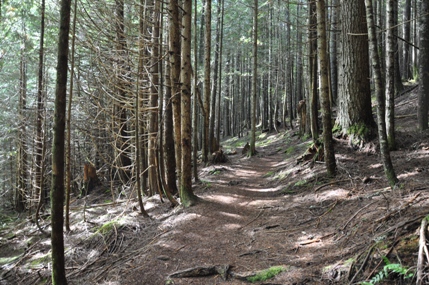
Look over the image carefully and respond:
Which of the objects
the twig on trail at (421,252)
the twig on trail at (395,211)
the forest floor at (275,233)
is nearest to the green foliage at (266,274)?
the forest floor at (275,233)

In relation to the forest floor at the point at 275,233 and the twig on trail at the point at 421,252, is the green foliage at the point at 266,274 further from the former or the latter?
the twig on trail at the point at 421,252

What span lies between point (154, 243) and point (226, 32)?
23639 millimetres

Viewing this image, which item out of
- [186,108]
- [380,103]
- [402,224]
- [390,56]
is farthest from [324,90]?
[402,224]

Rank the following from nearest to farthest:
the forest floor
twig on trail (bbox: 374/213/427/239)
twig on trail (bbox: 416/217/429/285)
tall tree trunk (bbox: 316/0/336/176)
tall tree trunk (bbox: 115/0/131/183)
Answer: twig on trail (bbox: 416/217/429/285), twig on trail (bbox: 374/213/427/239), the forest floor, tall tree trunk (bbox: 316/0/336/176), tall tree trunk (bbox: 115/0/131/183)

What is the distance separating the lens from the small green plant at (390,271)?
9.68 feet

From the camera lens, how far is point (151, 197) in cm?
963

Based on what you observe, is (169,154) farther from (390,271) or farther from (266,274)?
(390,271)

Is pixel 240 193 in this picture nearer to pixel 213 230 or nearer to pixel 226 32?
pixel 213 230

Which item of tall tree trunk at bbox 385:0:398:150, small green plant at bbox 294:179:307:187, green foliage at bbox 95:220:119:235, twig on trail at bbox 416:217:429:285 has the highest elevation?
tall tree trunk at bbox 385:0:398:150

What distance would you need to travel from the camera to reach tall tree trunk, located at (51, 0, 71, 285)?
4562 mm

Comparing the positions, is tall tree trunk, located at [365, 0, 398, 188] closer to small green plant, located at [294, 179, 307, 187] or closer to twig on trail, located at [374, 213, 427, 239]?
twig on trail, located at [374, 213, 427, 239]

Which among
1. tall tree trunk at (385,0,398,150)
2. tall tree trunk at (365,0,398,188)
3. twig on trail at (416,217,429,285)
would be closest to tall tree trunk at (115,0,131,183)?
tall tree trunk at (365,0,398,188)

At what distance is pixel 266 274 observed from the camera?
13.7 ft

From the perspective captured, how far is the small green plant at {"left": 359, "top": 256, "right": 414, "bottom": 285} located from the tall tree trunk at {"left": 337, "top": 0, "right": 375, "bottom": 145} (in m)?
5.35
